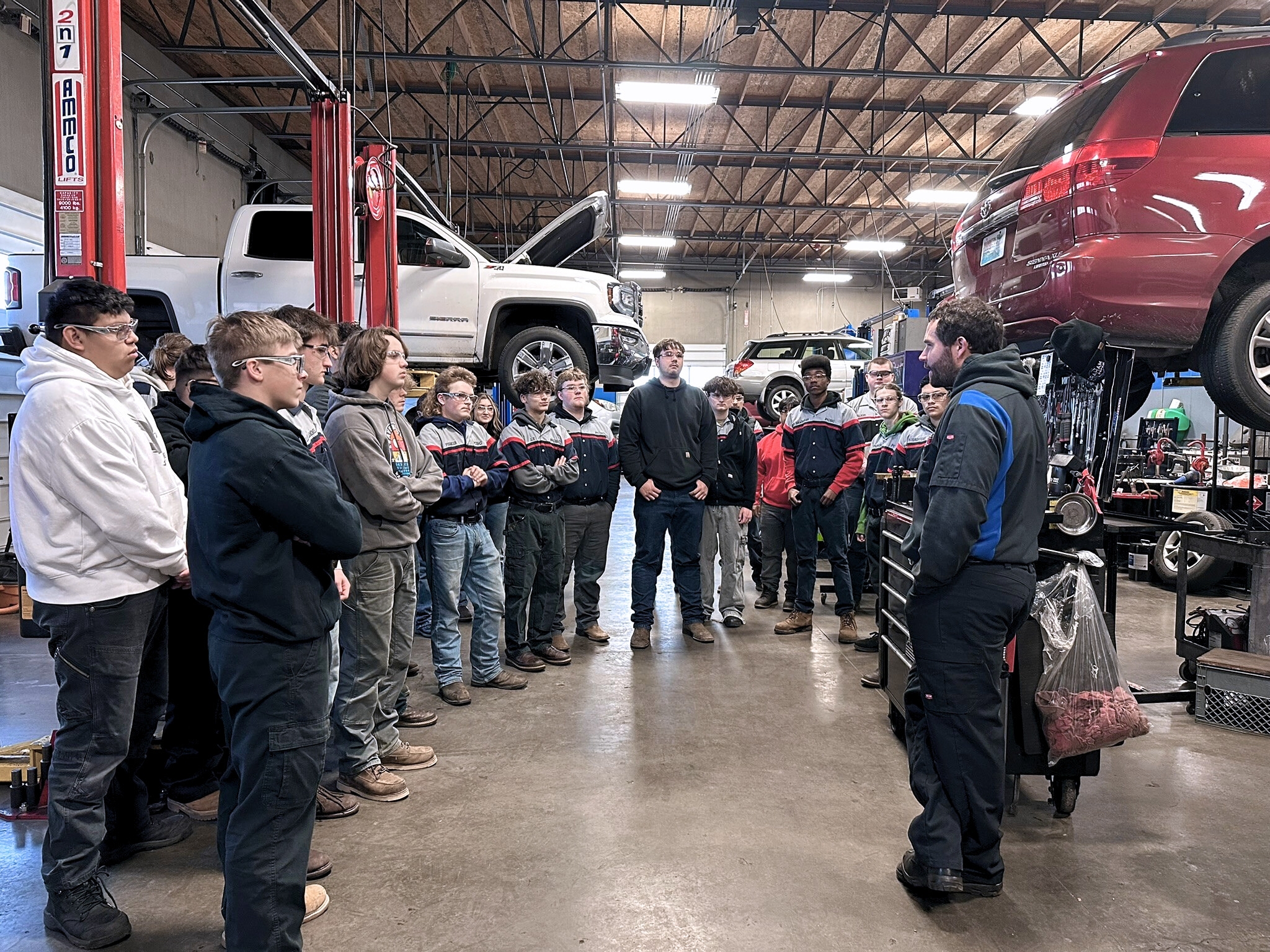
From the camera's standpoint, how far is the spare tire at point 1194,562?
6297 mm

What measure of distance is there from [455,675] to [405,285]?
166 inches

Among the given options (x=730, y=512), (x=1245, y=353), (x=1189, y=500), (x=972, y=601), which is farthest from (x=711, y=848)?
(x=1189, y=500)

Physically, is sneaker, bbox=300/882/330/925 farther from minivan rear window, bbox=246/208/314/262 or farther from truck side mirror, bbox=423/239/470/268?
minivan rear window, bbox=246/208/314/262

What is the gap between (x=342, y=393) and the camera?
10.5 feet

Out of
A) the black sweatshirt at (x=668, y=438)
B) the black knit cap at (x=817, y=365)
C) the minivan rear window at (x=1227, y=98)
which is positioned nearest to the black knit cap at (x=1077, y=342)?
the minivan rear window at (x=1227, y=98)

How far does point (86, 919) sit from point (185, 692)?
0.88 meters

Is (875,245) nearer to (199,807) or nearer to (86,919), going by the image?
(199,807)

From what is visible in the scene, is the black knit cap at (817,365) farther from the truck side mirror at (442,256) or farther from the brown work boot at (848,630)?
the truck side mirror at (442,256)

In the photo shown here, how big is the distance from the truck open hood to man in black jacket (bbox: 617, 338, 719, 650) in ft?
9.95

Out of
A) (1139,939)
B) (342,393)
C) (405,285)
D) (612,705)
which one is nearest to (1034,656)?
(1139,939)

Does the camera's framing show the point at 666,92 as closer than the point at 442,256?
No

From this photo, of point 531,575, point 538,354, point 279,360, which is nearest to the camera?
point 279,360

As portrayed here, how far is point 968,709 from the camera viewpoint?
7.83 feet

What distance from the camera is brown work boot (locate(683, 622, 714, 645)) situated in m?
5.36
